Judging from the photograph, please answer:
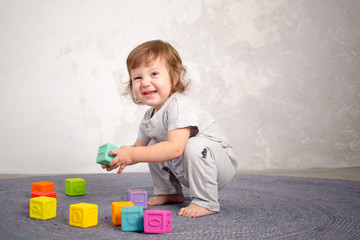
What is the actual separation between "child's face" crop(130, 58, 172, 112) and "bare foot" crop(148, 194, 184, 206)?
31 cm

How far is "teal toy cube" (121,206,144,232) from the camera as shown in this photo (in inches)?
33.3

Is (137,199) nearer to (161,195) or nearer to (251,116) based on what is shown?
(161,195)

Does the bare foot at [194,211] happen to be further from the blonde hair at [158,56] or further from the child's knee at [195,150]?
the blonde hair at [158,56]

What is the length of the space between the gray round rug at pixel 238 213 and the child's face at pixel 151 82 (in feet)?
1.09

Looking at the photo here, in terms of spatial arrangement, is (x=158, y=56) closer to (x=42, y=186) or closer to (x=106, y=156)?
(x=106, y=156)

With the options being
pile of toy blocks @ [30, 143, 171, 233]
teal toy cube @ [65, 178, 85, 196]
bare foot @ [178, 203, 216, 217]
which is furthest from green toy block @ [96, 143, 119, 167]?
teal toy cube @ [65, 178, 85, 196]

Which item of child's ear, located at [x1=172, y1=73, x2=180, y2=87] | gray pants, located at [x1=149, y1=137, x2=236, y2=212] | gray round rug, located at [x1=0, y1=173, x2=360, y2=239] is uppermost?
child's ear, located at [x1=172, y1=73, x2=180, y2=87]

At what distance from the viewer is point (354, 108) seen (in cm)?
230

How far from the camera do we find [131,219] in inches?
33.5

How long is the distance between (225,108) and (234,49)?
0.35m

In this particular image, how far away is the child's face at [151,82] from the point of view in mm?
1107

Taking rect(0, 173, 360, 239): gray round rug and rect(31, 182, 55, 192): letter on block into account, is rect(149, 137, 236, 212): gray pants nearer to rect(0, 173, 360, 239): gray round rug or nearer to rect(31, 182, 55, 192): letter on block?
rect(0, 173, 360, 239): gray round rug

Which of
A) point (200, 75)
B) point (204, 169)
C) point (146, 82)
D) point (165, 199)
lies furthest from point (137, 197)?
point (200, 75)

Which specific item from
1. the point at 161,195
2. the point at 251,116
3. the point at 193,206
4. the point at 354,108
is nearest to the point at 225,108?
the point at 251,116
